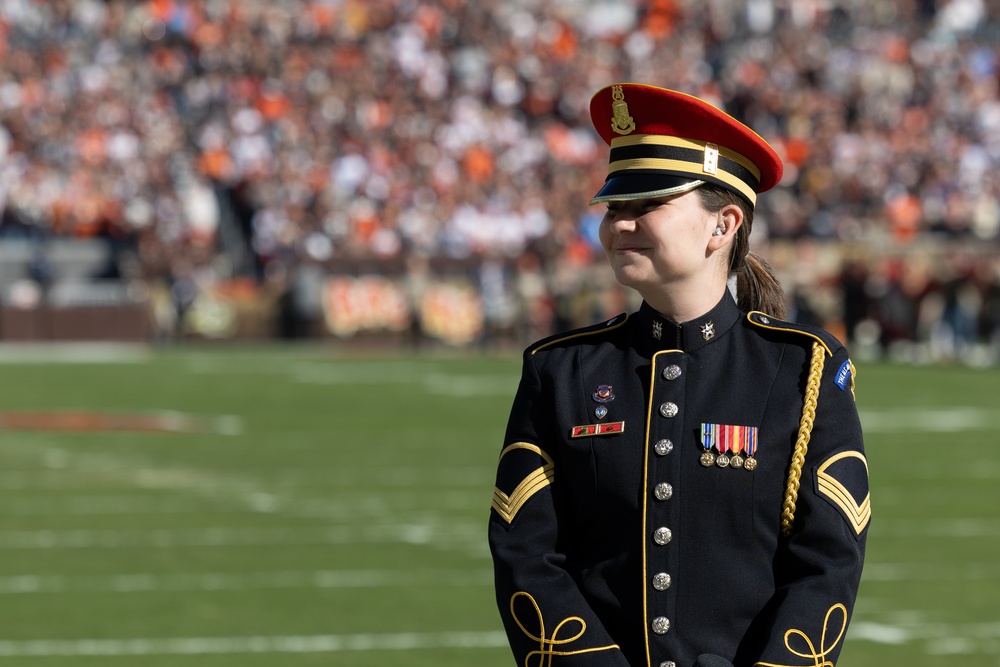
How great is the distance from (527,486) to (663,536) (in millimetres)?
242

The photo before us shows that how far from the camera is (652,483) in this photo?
3250mm

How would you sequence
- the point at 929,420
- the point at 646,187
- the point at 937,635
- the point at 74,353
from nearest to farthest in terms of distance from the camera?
the point at 646,187, the point at 937,635, the point at 929,420, the point at 74,353

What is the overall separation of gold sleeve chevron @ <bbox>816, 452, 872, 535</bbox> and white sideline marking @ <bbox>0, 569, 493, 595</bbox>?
5754mm

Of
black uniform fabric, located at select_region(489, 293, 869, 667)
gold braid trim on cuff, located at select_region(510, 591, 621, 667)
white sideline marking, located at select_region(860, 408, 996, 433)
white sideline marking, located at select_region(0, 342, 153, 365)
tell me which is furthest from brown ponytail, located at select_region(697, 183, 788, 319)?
white sideline marking, located at select_region(0, 342, 153, 365)

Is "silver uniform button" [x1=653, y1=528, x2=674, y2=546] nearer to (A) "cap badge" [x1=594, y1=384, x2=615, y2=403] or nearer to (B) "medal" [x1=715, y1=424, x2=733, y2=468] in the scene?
(B) "medal" [x1=715, y1=424, x2=733, y2=468]

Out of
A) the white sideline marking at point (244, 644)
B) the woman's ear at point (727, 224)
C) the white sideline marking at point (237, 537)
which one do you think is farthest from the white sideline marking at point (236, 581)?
the woman's ear at point (727, 224)

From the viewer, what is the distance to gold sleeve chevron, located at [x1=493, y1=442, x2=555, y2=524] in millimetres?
3281

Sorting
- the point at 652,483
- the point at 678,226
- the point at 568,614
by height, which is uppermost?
the point at 678,226

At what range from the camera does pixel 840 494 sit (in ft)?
10.5

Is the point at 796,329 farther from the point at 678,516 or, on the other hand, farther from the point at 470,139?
the point at 470,139

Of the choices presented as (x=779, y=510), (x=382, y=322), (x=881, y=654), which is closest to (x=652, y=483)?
(x=779, y=510)

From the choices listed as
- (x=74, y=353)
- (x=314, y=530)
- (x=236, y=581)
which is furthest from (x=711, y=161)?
(x=74, y=353)

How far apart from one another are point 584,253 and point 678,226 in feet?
99.9

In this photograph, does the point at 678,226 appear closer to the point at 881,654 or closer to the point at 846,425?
the point at 846,425
